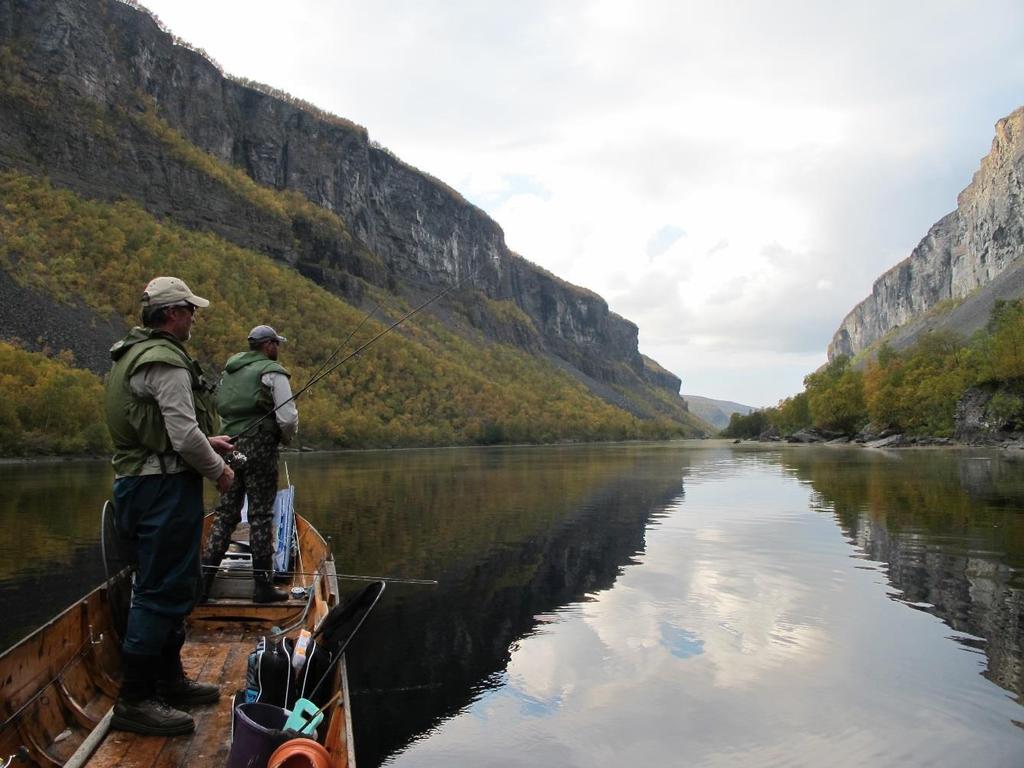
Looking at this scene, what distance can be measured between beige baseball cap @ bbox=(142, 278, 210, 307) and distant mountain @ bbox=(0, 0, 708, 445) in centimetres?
7626

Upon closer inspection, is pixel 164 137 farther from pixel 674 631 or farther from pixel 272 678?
pixel 272 678

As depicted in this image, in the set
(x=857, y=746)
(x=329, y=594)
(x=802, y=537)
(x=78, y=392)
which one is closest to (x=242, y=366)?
(x=329, y=594)

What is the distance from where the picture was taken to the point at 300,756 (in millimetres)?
3799

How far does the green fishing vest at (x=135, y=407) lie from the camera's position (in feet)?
15.8

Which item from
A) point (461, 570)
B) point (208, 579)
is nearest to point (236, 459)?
point (208, 579)

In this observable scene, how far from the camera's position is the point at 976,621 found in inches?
372

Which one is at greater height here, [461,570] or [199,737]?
[199,737]

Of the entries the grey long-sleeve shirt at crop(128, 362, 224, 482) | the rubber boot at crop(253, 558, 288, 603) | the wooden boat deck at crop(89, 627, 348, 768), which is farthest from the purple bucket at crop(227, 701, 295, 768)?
the rubber boot at crop(253, 558, 288, 603)

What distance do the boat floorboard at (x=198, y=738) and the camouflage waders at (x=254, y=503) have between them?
1.35m

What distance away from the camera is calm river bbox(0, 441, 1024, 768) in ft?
21.0

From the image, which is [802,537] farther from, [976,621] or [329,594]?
[329,594]

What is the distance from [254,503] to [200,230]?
142m

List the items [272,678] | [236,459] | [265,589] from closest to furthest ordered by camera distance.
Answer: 1. [272,678]
2. [236,459]
3. [265,589]

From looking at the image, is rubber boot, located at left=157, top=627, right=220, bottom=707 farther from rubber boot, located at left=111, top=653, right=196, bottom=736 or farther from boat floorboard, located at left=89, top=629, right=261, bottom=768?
rubber boot, located at left=111, top=653, right=196, bottom=736
